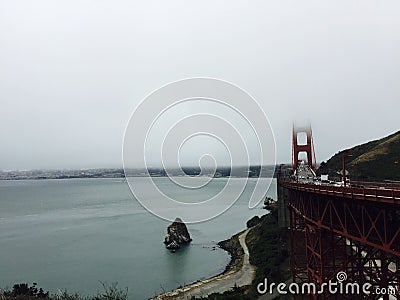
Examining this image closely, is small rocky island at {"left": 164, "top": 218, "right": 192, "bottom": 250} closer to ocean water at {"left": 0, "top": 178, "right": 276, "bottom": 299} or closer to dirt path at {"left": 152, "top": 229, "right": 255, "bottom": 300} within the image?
ocean water at {"left": 0, "top": 178, "right": 276, "bottom": 299}

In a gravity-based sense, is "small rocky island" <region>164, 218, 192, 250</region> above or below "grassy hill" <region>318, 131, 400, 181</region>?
below

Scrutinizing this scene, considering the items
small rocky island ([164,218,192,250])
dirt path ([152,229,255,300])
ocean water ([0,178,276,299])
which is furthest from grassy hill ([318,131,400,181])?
small rocky island ([164,218,192,250])

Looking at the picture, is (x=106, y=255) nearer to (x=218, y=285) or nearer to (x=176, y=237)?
(x=176, y=237)

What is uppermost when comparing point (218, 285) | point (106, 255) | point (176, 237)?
point (218, 285)

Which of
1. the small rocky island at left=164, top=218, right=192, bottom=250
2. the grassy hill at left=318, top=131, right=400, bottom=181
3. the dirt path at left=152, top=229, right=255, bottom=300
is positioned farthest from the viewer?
the small rocky island at left=164, top=218, right=192, bottom=250

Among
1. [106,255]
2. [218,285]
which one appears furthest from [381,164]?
[106,255]

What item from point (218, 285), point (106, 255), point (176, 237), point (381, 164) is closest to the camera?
point (218, 285)

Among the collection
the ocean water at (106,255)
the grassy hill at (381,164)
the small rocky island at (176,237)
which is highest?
the grassy hill at (381,164)

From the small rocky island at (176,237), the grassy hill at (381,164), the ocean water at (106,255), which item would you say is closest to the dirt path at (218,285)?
the ocean water at (106,255)

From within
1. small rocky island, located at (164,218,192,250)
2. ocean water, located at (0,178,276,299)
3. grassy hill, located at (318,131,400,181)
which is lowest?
ocean water, located at (0,178,276,299)

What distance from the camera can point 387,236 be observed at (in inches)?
280

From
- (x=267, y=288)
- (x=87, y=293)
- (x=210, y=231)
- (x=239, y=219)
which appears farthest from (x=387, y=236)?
(x=239, y=219)

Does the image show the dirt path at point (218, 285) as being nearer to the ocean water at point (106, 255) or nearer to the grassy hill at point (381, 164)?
the ocean water at point (106, 255)

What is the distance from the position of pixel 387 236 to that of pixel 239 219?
51936 millimetres
